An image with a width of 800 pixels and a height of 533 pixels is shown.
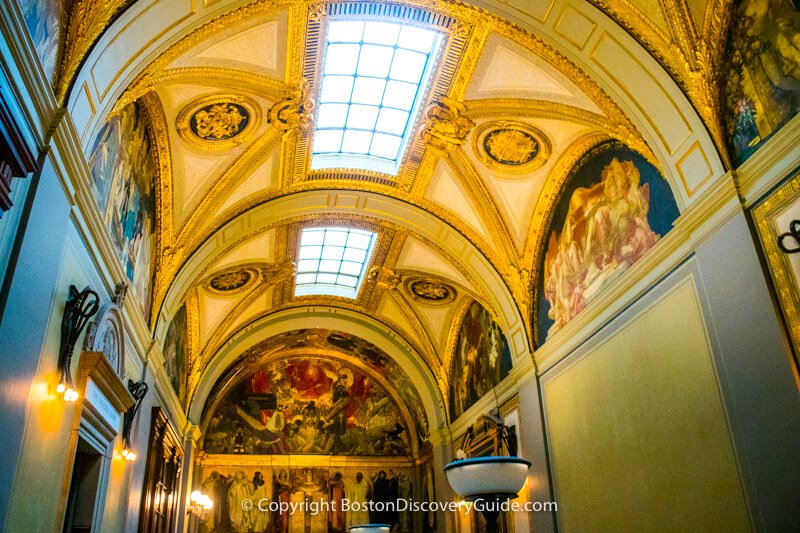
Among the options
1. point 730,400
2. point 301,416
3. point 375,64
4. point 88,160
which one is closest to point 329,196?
point 375,64

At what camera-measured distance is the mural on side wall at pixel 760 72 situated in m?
6.52

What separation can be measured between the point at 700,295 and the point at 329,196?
7835 mm

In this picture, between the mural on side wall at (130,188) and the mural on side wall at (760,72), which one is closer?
the mural on side wall at (760,72)

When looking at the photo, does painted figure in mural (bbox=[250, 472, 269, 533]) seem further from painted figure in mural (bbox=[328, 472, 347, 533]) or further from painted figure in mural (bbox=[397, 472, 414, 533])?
painted figure in mural (bbox=[397, 472, 414, 533])

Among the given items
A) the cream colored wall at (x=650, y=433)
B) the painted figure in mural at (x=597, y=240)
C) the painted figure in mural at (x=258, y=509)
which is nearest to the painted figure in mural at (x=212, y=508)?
the painted figure in mural at (x=258, y=509)

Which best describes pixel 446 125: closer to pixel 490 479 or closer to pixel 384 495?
pixel 490 479

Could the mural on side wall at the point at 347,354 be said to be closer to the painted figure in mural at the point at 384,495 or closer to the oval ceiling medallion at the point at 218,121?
the painted figure in mural at the point at 384,495

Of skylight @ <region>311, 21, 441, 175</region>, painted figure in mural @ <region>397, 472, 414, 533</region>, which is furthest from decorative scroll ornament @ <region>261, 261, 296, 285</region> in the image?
painted figure in mural @ <region>397, 472, 414, 533</region>

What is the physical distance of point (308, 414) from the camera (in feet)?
69.3

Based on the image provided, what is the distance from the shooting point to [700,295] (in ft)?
24.9

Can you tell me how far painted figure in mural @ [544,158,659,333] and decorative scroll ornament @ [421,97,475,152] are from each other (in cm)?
224

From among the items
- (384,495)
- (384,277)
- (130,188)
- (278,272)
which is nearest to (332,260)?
(384,277)

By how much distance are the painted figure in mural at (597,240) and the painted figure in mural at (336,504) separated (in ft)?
36.5

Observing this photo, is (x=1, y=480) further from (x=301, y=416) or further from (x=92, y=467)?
(x=301, y=416)
